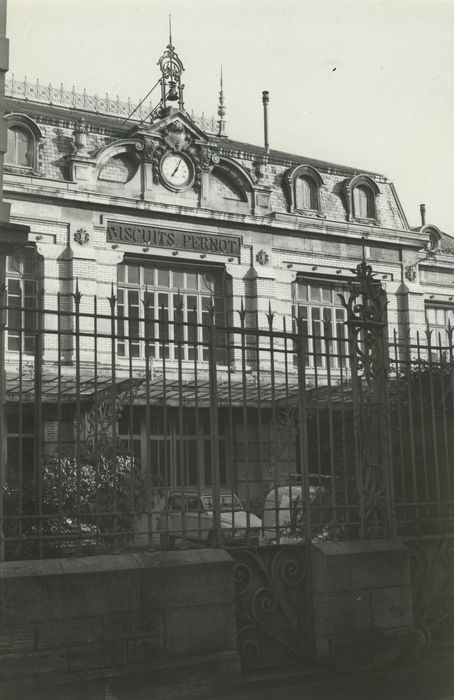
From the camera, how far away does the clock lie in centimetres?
2711

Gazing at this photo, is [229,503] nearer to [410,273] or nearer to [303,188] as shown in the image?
[303,188]

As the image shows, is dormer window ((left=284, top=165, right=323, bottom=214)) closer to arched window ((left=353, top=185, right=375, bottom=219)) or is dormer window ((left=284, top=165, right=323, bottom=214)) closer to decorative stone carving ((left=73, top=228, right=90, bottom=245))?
arched window ((left=353, top=185, right=375, bottom=219))

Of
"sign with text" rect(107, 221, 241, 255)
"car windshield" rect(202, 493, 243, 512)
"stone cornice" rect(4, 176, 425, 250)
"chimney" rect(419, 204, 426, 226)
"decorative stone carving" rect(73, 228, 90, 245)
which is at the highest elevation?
"chimney" rect(419, 204, 426, 226)

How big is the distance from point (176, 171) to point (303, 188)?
514 cm

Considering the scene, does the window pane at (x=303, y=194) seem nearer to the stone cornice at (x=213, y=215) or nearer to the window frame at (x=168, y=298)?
the stone cornice at (x=213, y=215)

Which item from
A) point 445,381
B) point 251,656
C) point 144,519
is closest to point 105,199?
point 144,519

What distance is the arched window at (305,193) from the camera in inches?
1181

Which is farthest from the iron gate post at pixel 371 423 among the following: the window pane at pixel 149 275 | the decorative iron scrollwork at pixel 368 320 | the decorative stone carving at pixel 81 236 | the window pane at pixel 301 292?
the window pane at pixel 301 292

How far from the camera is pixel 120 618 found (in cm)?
661

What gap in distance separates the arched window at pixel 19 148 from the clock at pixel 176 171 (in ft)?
13.5

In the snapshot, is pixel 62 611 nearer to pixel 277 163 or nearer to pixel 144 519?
pixel 144 519

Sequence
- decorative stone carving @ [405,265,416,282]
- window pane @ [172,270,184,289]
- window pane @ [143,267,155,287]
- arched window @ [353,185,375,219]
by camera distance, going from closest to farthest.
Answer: window pane @ [143,267,155,287], window pane @ [172,270,184,289], arched window @ [353,185,375,219], decorative stone carving @ [405,265,416,282]

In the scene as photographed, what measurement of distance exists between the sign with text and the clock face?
1.54 m

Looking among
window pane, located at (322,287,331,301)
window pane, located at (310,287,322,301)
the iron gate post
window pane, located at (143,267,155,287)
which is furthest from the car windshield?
window pane, located at (322,287,331,301)
